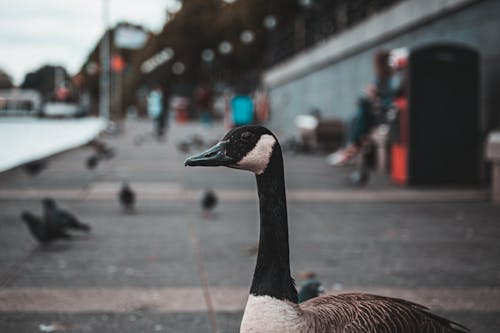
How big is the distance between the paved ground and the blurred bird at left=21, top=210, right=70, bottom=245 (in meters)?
0.11

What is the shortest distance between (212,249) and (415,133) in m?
5.45

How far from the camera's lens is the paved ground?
16.7ft

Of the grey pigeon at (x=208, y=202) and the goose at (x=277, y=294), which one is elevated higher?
the goose at (x=277, y=294)

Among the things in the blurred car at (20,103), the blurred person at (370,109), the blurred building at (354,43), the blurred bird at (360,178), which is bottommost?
the blurred bird at (360,178)

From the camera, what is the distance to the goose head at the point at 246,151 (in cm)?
308

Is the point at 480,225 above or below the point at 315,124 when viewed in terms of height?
below

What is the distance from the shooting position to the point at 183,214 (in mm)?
9727

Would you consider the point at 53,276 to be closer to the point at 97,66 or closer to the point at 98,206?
the point at 98,206

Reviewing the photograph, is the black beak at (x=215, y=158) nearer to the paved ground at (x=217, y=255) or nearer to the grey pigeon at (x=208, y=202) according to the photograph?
the paved ground at (x=217, y=255)

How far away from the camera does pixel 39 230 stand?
7.54 meters

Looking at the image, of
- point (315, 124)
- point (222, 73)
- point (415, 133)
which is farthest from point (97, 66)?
point (415, 133)

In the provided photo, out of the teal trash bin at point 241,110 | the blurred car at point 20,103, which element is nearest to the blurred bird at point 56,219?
the teal trash bin at point 241,110

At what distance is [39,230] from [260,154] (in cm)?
496

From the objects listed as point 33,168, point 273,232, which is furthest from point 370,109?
point 273,232
